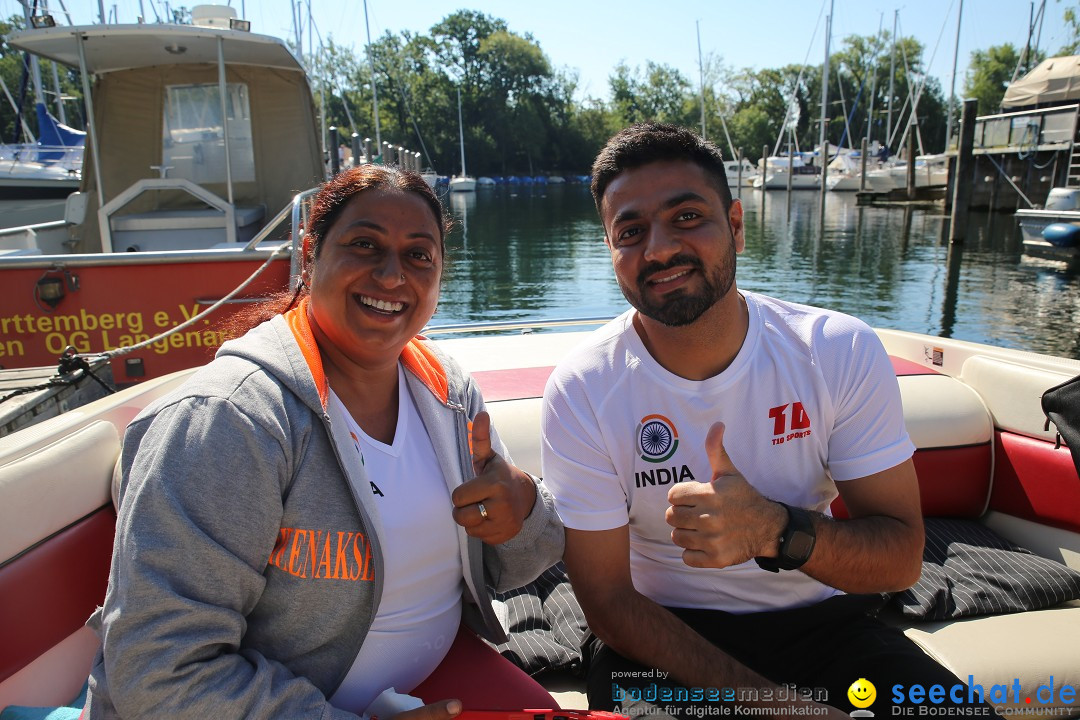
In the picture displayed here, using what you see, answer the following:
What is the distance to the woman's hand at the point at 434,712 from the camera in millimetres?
1422

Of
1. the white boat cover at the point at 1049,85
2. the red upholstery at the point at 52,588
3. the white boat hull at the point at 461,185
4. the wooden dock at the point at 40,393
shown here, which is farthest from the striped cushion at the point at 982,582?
the white boat hull at the point at 461,185

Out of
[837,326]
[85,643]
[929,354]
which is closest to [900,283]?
[929,354]

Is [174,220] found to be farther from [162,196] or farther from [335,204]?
[335,204]

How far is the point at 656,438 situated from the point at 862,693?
757 millimetres

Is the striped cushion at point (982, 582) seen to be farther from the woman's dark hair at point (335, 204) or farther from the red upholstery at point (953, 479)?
the woman's dark hair at point (335, 204)

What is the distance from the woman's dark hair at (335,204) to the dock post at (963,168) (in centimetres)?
1958

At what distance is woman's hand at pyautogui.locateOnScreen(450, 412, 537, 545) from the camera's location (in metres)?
1.55

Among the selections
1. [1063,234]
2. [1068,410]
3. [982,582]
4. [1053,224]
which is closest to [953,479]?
[982,582]

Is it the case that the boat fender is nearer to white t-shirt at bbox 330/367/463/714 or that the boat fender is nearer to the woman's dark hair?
the woman's dark hair

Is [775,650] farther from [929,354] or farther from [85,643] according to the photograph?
[929,354]

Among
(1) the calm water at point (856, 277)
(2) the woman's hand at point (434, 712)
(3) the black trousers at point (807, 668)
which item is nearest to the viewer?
(2) the woman's hand at point (434, 712)

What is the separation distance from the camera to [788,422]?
6.08ft

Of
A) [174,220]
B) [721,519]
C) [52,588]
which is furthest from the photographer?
[174,220]

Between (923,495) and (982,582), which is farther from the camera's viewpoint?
(923,495)
